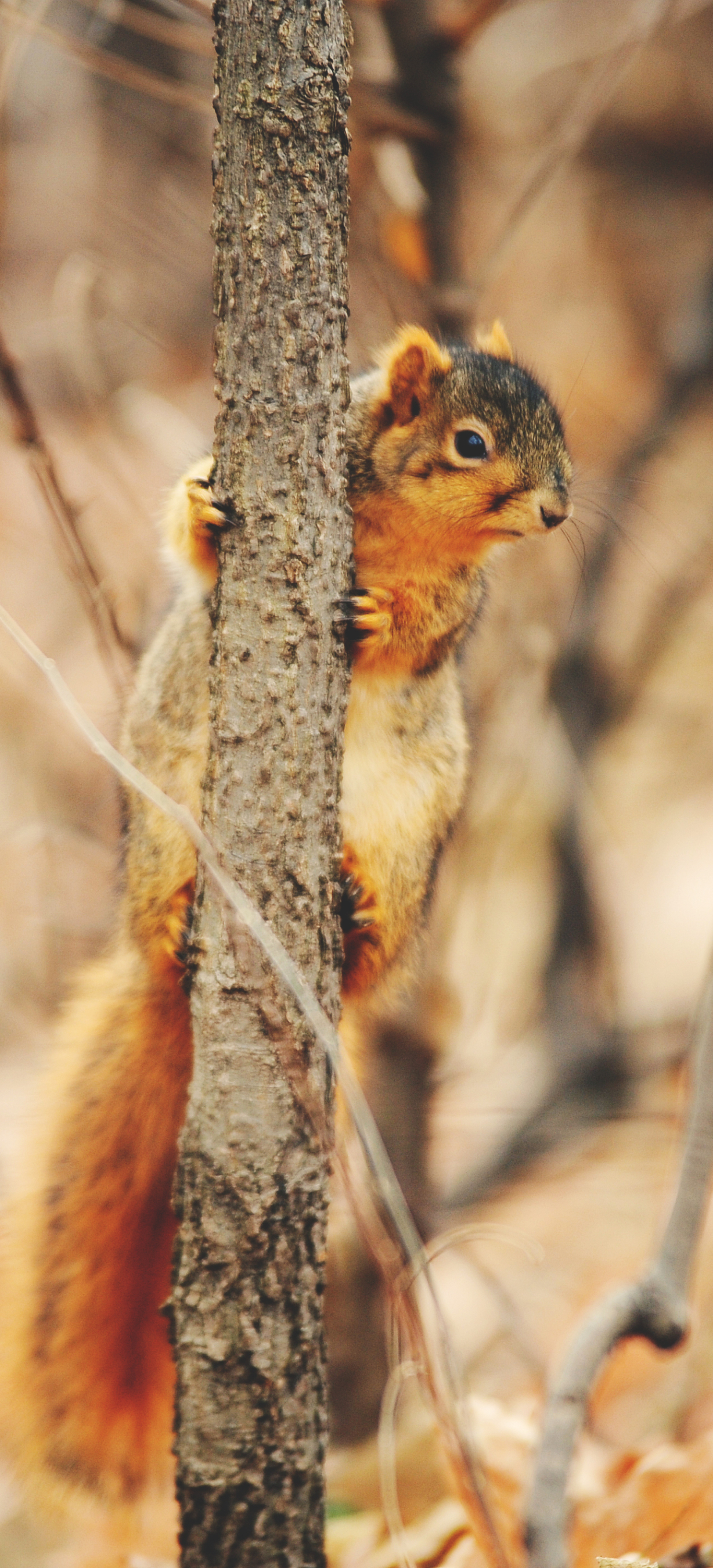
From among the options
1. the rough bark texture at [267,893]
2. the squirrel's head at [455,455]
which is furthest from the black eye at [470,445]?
the rough bark texture at [267,893]

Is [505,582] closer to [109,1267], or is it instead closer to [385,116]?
[385,116]

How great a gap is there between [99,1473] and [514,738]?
64.6 inches

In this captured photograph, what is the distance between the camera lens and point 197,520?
1007 millimetres

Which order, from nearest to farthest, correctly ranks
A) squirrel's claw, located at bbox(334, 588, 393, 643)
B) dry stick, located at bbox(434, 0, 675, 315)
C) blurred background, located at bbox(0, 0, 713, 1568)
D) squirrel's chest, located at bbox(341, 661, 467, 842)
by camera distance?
squirrel's claw, located at bbox(334, 588, 393, 643) < squirrel's chest, located at bbox(341, 661, 467, 842) < dry stick, located at bbox(434, 0, 675, 315) < blurred background, located at bbox(0, 0, 713, 1568)

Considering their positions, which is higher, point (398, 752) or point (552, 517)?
point (552, 517)

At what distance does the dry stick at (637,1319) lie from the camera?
1074 millimetres

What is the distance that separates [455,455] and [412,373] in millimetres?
117

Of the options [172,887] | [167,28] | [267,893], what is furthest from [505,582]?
[267,893]

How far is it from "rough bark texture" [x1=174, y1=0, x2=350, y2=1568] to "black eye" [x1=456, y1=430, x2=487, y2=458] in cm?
38

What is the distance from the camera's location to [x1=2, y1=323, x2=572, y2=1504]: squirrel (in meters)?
1.27

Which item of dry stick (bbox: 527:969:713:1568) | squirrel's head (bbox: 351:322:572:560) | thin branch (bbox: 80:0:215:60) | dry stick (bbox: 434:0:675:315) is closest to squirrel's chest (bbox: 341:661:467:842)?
squirrel's head (bbox: 351:322:572:560)

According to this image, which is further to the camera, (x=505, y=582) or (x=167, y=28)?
(x=505, y=582)

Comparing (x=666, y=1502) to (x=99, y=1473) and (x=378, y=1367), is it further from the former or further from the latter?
(x=378, y=1367)

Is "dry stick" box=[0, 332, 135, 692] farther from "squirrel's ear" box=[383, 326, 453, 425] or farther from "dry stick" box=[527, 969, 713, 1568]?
"dry stick" box=[527, 969, 713, 1568]
